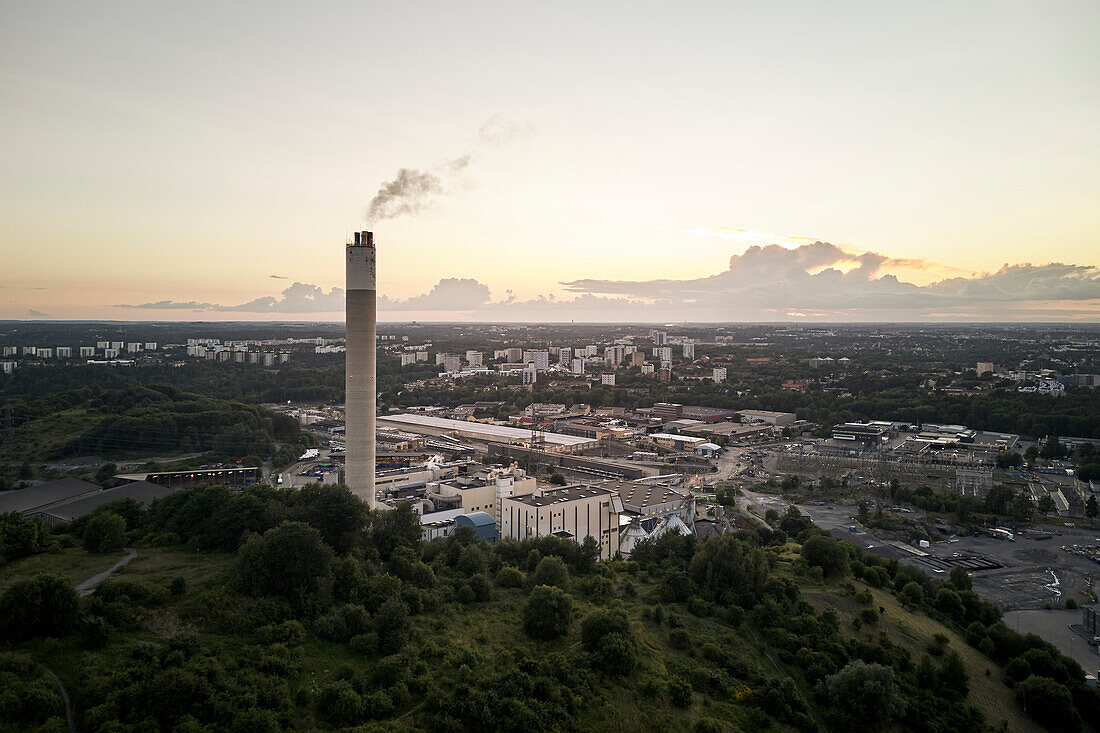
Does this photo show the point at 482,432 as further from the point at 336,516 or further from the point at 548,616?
the point at 548,616

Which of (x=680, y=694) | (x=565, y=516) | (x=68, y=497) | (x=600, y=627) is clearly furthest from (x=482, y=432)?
(x=680, y=694)

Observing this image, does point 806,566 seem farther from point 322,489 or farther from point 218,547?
point 218,547

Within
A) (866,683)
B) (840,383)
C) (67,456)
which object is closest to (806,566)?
(866,683)

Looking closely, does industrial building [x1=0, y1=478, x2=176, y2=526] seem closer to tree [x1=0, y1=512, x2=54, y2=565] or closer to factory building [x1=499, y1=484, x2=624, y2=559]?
tree [x1=0, y1=512, x2=54, y2=565]

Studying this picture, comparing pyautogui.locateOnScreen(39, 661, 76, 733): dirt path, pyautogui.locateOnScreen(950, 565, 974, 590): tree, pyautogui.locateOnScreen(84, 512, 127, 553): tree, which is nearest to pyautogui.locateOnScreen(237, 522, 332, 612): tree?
pyautogui.locateOnScreen(39, 661, 76, 733): dirt path

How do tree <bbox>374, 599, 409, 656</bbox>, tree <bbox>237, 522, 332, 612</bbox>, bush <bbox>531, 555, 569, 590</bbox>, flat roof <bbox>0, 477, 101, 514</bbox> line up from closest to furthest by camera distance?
tree <bbox>374, 599, 409, 656</bbox>
tree <bbox>237, 522, 332, 612</bbox>
bush <bbox>531, 555, 569, 590</bbox>
flat roof <bbox>0, 477, 101, 514</bbox>

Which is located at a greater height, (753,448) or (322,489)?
(322,489)
